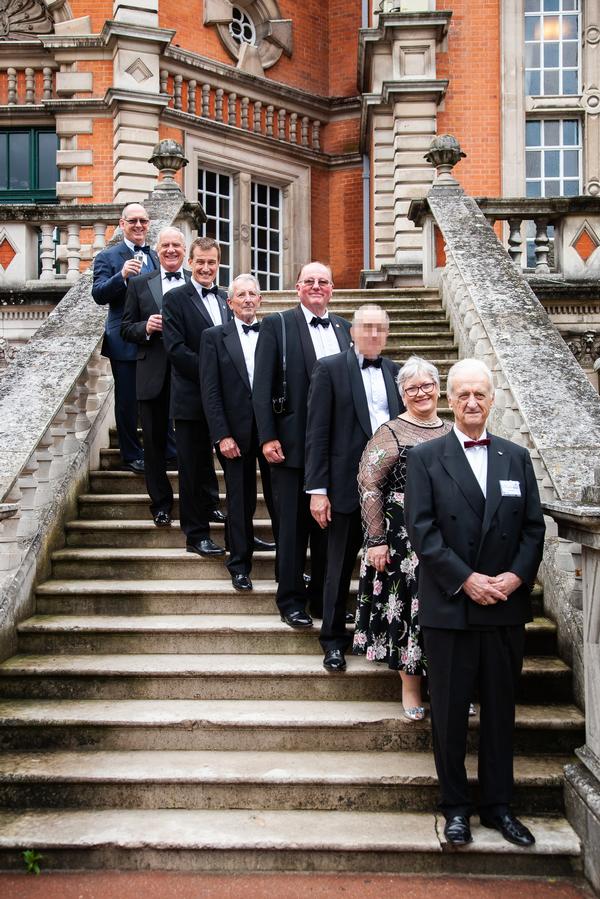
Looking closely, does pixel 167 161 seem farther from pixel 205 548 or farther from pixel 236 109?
pixel 236 109

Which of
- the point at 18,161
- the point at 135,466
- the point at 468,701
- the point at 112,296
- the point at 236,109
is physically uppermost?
the point at 236,109

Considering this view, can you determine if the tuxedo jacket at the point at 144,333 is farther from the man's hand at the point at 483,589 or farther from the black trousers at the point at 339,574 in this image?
the man's hand at the point at 483,589

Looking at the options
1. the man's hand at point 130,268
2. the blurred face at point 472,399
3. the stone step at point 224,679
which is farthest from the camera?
the man's hand at point 130,268

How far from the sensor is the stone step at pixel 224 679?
420 centimetres

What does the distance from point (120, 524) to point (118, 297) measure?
60.2 inches

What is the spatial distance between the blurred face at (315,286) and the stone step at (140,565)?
1412mm

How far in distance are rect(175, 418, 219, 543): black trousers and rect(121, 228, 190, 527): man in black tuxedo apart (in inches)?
10.0

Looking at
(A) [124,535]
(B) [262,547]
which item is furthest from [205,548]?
(A) [124,535]

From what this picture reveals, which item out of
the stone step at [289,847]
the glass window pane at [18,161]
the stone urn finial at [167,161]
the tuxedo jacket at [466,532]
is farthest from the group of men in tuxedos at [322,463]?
the glass window pane at [18,161]

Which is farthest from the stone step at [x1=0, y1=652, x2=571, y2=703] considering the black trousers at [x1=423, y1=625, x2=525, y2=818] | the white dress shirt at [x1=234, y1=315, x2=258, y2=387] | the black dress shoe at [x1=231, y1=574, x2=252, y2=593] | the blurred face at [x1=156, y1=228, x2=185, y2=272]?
the blurred face at [x1=156, y1=228, x2=185, y2=272]

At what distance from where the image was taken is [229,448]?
15.9 feet

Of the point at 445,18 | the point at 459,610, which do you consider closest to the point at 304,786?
the point at 459,610

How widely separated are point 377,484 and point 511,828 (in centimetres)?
141

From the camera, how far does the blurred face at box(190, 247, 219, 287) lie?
516 centimetres
